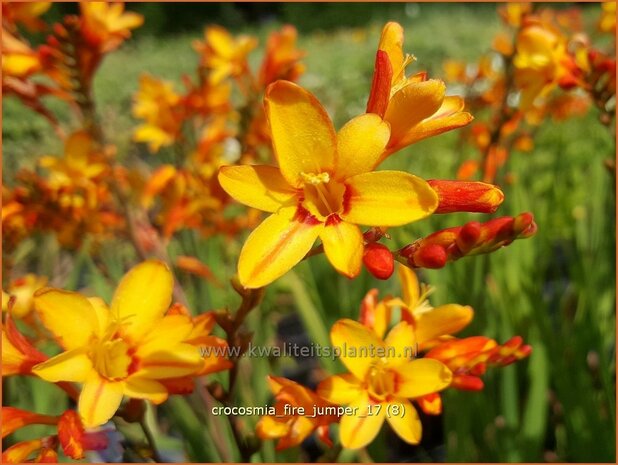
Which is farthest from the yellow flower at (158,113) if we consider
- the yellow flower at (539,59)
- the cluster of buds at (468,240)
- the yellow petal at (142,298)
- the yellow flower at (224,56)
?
the cluster of buds at (468,240)

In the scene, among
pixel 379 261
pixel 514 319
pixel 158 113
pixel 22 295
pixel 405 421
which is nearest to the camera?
pixel 379 261

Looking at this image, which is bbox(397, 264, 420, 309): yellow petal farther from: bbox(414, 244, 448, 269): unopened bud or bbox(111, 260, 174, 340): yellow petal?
bbox(111, 260, 174, 340): yellow petal

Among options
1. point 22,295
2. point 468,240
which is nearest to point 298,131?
point 468,240

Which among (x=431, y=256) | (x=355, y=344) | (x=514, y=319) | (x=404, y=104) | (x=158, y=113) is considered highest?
(x=404, y=104)

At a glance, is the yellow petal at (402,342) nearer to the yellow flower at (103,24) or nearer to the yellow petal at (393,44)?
the yellow petal at (393,44)

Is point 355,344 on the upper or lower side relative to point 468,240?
lower

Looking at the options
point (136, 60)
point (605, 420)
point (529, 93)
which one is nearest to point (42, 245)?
point (529, 93)

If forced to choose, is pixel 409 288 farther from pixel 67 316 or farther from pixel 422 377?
pixel 67 316
